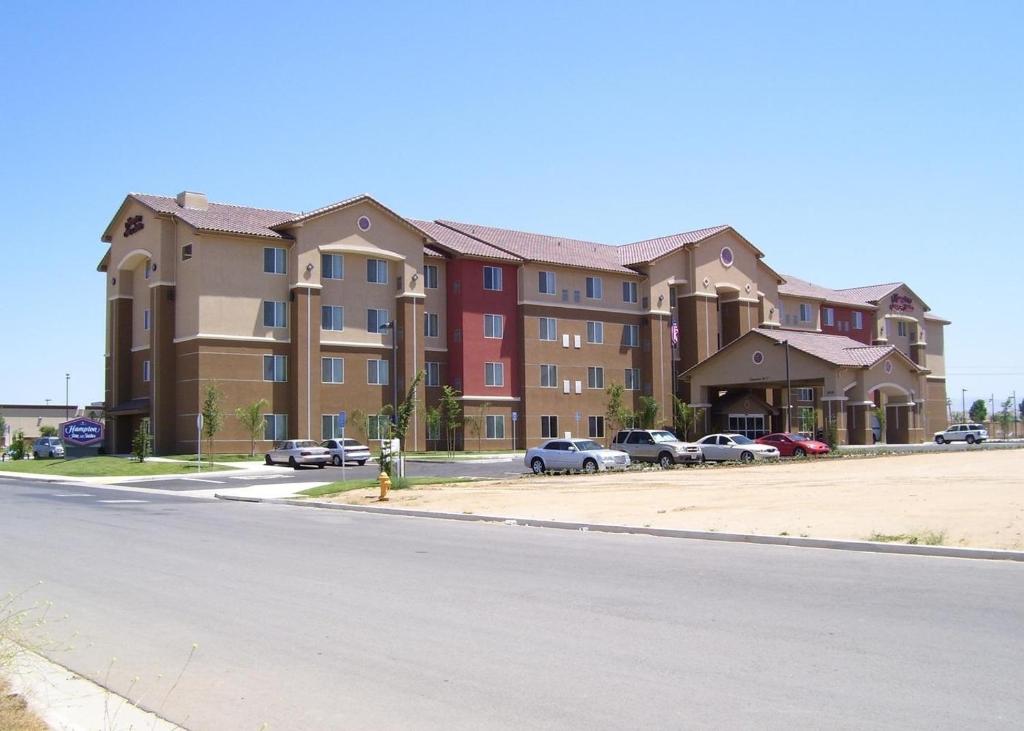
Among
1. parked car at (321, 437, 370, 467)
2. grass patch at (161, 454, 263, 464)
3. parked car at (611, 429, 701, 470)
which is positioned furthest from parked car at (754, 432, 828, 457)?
grass patch at (161, 454, 263, 464)

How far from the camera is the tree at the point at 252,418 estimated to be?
5388 centimetres

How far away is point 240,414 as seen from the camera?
54500 mm

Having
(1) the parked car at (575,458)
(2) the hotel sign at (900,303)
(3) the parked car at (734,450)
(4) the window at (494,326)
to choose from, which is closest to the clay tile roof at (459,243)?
(4) the window at (494,326)

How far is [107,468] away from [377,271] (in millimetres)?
20803

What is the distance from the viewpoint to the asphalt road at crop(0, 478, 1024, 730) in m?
6.54

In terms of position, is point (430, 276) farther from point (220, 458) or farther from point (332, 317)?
point (220, 458)

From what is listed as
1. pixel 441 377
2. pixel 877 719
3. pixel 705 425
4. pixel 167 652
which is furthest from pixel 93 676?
pixel 705 425

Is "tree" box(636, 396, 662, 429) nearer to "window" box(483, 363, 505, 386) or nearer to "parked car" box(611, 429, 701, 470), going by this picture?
"window" box(483, 363, 505, 386)

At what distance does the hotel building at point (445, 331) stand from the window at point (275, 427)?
0.12 metres

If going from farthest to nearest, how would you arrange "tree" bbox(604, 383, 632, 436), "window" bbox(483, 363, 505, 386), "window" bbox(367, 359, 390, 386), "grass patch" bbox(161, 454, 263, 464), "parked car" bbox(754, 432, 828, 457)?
"tree" bbox(604, 383, 632, 436), "window" bbox(483, 363, 505, 386), "window" bbox(367, 359, 390, 386), "grass patch" bbox(161, 454, 263, 464), "parked car" bbox(754, 432, 828, 457)

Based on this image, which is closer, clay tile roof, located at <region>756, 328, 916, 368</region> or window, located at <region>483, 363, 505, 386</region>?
window, located at <region>483, 363, 505, 386</region>

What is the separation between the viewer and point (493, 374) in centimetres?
6475

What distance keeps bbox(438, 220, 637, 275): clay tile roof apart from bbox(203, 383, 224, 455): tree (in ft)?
75.4

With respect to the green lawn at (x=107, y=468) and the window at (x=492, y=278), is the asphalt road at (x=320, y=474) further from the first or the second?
the window at (x=492, y=278)
